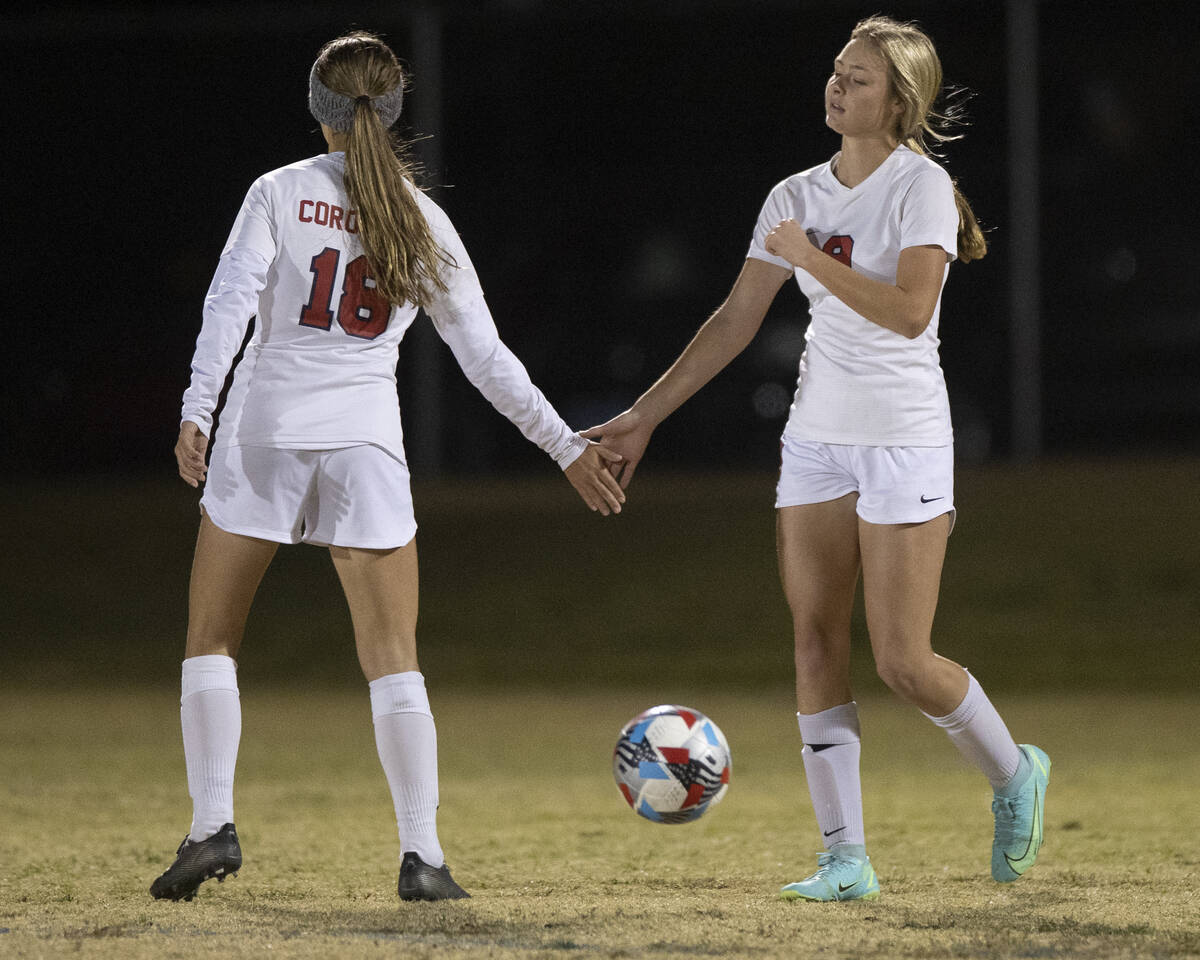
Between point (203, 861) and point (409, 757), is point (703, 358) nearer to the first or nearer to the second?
point (409, 757)

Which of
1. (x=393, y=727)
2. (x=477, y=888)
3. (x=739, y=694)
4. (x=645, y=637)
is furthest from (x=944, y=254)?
(x=645, y=637)

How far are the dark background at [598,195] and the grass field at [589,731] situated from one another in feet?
1.87

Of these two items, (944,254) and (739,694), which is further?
(739,694)

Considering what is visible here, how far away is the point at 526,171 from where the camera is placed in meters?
13.0

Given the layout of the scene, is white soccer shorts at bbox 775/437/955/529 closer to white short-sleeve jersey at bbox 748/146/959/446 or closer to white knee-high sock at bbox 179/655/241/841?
white short-sleeve jersey at bbox 748/146/959/446

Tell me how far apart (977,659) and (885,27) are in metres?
6.56

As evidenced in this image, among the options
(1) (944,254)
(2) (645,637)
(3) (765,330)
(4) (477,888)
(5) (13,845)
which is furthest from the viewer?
(3) (765,330)

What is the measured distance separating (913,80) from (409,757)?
196cm

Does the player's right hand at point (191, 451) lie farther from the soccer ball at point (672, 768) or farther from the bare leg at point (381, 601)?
the soccer ball at point (672, 768)

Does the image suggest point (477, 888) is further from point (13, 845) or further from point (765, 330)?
point (765, 330)

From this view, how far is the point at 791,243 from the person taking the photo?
3926mm

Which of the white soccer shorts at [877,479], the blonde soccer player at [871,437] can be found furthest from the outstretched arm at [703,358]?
the white soccer shorts at [877,479]

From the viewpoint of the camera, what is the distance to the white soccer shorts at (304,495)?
3822 mm

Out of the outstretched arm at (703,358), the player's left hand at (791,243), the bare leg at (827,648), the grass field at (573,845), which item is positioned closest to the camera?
the grass field at (573,845)
